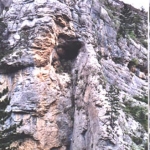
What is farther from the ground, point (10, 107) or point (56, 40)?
point (56, 40)

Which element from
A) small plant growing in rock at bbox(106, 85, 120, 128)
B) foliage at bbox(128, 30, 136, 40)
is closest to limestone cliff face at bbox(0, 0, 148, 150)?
small plant growing in rock at bbox(106, 85, 120, 128)

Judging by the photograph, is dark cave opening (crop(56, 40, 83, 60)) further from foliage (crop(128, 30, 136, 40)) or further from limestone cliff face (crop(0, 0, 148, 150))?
foliage (crop(128, 30, 136, 40))

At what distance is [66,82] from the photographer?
2795 cm

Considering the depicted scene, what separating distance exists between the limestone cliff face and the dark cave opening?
0.07 meters

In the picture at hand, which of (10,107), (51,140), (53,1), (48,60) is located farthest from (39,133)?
(53,1)

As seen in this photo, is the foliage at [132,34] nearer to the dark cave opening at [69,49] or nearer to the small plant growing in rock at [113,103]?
the dark cave opening at [69,49]

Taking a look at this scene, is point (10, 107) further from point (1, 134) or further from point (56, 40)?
point (56, 40)

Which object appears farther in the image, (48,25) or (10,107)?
(48,25)

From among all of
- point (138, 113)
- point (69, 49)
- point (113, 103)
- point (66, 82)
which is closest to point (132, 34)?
point (69, 49)

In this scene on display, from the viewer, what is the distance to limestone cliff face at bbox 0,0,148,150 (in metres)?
23.7

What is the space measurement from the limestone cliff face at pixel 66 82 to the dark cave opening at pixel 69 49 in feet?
0.24

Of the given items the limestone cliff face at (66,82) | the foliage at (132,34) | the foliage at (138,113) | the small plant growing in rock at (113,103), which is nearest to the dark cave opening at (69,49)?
the limestone cliff face at (66,82)

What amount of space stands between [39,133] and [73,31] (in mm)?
8188

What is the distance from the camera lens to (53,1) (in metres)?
29.5
